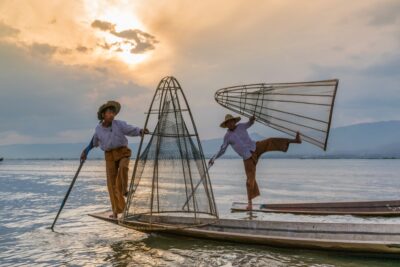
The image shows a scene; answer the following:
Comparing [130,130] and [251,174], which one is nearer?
[130,130]

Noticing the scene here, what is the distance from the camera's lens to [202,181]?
795 cm

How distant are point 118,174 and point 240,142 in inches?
107

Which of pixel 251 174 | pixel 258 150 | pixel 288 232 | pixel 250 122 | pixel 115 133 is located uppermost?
pixel 250 122

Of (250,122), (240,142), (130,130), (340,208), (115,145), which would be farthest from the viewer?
(340,208)

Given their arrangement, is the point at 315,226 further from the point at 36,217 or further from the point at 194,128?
the point at 36,217

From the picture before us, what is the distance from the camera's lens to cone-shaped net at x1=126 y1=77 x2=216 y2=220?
7.51 m

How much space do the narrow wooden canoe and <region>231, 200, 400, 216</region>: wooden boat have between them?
2.83 meters

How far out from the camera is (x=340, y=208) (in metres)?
9.86

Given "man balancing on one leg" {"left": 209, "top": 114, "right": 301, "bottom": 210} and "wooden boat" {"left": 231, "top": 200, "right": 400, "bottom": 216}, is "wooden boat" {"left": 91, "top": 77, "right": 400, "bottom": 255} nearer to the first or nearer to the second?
"man balancing on one leg" {"left": 209, "top": 114, "right": 301, "bottom": 210}

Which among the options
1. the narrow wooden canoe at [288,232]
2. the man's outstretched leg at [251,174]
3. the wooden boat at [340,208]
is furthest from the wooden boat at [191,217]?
the wooden boat at [340,208]

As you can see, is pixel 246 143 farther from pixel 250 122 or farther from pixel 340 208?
pixel 340 208

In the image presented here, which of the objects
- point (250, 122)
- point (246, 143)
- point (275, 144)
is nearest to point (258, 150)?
point (246, 143)

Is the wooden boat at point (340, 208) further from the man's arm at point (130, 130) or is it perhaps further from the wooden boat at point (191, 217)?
the man's arm at point (130, 130)

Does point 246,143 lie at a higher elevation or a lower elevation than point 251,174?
higher
